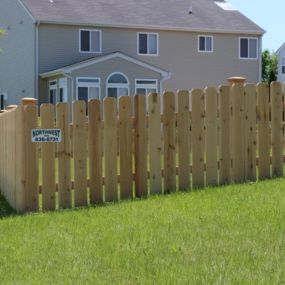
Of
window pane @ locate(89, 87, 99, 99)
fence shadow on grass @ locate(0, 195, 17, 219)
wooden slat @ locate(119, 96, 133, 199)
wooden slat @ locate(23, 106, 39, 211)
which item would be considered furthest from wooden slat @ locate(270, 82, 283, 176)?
window pane @ locate(89, 87, 99, 99)

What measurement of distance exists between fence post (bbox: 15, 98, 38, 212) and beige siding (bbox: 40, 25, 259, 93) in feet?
85.3

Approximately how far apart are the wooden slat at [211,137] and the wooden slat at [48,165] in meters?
2.34

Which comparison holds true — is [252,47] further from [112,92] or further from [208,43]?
[112,92]

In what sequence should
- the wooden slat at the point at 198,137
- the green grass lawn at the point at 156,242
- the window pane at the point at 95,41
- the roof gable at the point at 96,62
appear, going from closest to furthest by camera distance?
the green grass lawn at the point at 156,242
the wooden slat at the point at 198,137
the roof gable at the point at 96,62
the window pane at the point at 95,41

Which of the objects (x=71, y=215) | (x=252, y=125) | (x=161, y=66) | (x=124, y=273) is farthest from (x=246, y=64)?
(x=124, y=273)

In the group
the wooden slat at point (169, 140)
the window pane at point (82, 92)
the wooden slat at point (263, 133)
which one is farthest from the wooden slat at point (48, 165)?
the window pane at point (82, 92)

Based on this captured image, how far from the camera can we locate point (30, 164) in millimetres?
8789

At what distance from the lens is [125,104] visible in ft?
30.2

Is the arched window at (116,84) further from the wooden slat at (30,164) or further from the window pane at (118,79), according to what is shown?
the wooden slat at (30,164)

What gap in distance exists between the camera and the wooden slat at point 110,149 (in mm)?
9109

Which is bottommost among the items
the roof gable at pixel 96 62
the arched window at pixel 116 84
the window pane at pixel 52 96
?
the window pane at pixel 52 96

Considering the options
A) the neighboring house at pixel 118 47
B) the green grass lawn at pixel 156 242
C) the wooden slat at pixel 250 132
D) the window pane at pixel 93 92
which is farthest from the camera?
the neighboring house at pixel 118 47

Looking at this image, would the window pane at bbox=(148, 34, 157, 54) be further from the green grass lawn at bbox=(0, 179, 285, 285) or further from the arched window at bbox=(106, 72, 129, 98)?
the green grass lawn at bbox=(0, 179, 285, 285)

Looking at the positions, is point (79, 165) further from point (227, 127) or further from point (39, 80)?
point (39, 80)
